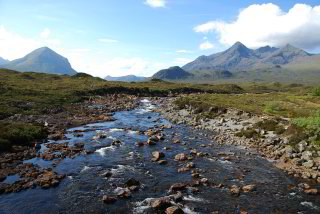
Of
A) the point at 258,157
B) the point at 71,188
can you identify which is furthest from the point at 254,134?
the point at 71,188

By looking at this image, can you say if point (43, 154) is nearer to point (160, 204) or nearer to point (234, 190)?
point (160, 204)

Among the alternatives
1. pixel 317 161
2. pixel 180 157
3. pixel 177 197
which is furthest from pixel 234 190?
pixel 317 161

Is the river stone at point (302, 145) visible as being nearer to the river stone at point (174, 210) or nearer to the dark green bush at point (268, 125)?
the dark green bush at point (268, 125)

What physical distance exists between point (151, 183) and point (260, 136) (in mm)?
21223

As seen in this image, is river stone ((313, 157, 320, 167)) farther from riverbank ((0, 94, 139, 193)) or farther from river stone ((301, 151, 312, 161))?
riverbank ((0, 94, 139, 193))

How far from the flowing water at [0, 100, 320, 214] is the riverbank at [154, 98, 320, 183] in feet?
6.49

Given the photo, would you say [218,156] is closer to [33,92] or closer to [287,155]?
[287,155]

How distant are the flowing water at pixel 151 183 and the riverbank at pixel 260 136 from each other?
6.49 feet

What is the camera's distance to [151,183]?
84.6 feet

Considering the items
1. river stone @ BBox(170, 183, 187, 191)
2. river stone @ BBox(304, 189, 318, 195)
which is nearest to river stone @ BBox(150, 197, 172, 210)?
river stone @ BBox(170, 183, 187, 191)

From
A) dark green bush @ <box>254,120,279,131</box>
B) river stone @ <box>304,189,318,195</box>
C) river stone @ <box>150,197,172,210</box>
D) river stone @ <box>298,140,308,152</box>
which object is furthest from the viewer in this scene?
dark green bush @ <box>254,120,279,131</box>

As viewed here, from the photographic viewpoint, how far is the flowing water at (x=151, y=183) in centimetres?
2145

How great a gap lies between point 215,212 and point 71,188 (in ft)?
42.0

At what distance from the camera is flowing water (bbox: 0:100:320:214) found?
70.4 feet
